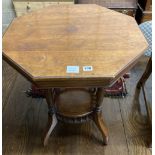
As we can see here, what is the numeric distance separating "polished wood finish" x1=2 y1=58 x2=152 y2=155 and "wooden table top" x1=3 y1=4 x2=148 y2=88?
58 centimetres

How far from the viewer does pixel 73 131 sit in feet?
4.39

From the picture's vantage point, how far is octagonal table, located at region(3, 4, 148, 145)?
83 cm

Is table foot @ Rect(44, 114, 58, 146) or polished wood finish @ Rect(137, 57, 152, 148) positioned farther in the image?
polished wood finish @ Rect(137, 57, 152, 148)

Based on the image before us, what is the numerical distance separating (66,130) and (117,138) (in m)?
0.34

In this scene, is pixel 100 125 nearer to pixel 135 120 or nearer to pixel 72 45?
pixel 135 120

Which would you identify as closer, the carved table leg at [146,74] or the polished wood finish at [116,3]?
Result: the carved table leg at [146,74]

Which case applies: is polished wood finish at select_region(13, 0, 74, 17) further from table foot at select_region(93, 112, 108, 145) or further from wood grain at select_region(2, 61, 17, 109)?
table foot at select_region(93, 112, 108, 145)

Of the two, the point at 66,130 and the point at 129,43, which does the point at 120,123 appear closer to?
the point at 66,130

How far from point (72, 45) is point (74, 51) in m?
0.06

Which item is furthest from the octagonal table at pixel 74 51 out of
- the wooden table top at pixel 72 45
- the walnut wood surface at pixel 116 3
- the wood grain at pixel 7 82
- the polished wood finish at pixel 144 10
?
the polished wood finish at pixel 144 10

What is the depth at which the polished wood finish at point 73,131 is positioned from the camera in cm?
125

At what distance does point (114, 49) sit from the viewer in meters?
0.94

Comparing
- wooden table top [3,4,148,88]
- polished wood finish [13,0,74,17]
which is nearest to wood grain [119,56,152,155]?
wooden table top [3,4,148,88]

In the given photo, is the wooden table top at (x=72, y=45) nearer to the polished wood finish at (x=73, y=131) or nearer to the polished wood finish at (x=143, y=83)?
the polished wood finish at (x=143, y=83)
